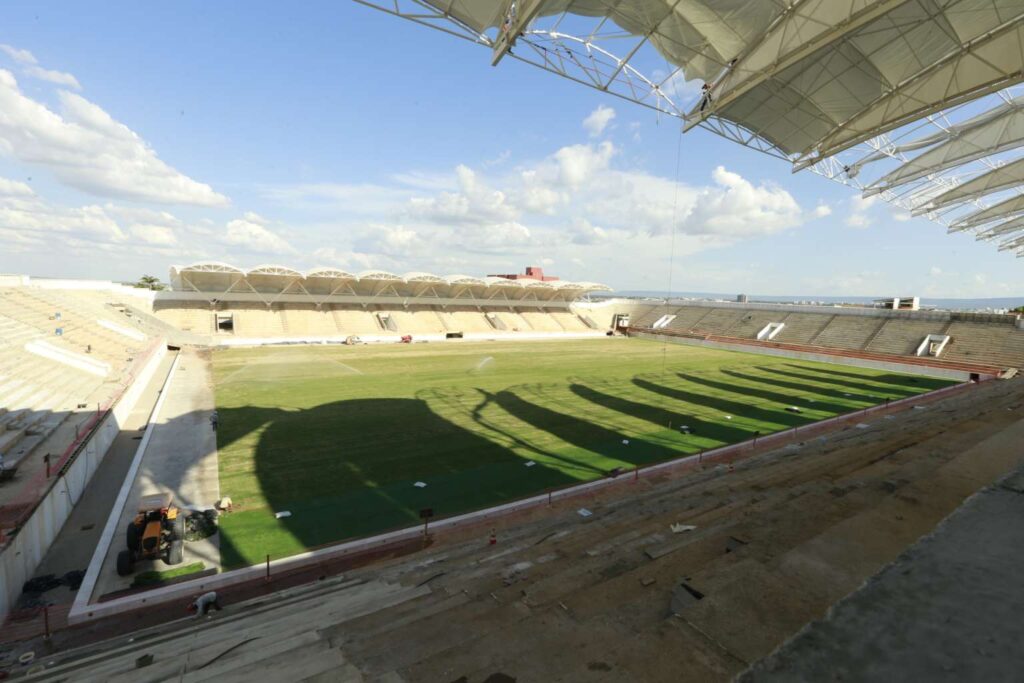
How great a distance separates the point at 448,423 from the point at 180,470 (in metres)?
9.58

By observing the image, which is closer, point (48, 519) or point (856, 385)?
point (48, 519)

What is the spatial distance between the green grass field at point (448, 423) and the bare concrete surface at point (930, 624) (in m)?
10.9

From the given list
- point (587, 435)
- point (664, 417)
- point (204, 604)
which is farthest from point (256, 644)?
point (664, 417)

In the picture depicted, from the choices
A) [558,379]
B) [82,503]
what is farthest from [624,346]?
[82,503]

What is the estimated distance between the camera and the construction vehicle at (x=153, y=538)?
9469mm

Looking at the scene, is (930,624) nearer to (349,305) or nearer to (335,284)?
(335,284)

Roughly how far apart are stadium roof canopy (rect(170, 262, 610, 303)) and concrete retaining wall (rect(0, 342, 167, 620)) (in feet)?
114

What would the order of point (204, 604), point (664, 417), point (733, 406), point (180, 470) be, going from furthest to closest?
1. point (733, 406)
2. point (664, 417)
3. point (180, 470)
4. point (204, 604)

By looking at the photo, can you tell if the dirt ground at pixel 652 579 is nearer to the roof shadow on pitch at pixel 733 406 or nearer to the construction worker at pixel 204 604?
the construction worker at pixel 204 604

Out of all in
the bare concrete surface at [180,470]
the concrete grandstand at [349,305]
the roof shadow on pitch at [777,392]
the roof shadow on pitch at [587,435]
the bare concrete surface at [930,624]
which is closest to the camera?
the bare concrete surface at [930,624]

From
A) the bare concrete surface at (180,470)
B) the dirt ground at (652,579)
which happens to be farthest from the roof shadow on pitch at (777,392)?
the bare concrete surface at (180,470)

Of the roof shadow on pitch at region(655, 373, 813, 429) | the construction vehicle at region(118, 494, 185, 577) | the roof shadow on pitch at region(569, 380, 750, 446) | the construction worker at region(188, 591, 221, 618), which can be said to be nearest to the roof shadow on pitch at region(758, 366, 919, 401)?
the roof shadow on pitch at region(655, 373, 813, 429)

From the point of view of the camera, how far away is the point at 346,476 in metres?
14.1

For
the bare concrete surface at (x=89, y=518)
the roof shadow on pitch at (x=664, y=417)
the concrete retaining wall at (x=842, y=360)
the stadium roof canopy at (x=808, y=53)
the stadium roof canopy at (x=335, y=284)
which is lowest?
the bare concrete surface at (x=89, y=518)
